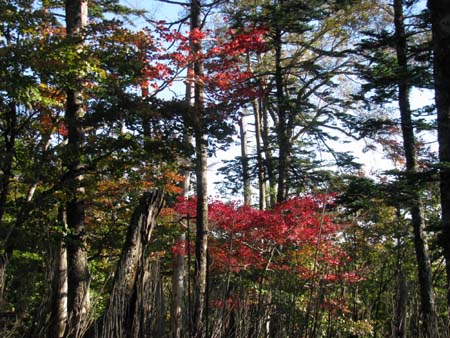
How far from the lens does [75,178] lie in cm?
744

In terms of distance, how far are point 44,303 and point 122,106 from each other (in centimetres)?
459

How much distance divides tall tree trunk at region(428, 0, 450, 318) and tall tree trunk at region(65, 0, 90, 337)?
16.8 ft

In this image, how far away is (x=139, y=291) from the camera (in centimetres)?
255

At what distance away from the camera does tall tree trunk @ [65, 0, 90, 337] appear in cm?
705

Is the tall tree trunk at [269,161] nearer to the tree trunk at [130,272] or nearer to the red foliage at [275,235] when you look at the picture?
the red foliage at [275,235]

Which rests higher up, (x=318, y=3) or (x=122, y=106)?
(x=318, y=3)

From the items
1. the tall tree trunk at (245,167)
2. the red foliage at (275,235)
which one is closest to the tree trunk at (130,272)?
the red foliage at (275,235)

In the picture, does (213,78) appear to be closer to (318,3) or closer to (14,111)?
(318,3)

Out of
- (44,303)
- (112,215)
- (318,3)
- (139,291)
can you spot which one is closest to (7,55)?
(44,303)

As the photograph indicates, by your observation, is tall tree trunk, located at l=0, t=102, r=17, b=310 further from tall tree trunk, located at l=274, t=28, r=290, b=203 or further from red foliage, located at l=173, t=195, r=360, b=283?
tall tree trunk, located at l=274, t=28, r=290, b=203

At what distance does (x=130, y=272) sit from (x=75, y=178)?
457 cm

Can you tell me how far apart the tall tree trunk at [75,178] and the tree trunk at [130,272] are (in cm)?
364

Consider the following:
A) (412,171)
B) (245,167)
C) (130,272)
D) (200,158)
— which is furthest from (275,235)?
(130,272)

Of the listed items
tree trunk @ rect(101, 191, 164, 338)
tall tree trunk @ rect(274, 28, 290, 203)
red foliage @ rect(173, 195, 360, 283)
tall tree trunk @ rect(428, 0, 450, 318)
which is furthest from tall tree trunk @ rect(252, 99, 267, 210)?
tree trunk @ rect(101, 191, 164, 338)
